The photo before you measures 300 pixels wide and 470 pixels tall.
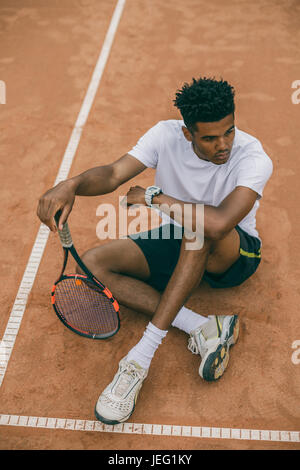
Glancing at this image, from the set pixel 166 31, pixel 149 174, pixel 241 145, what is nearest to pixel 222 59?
pixel 166 31

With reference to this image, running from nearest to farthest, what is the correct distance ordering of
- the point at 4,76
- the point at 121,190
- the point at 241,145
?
1. the point at 241,145
2. the point at 121,190
3. the point at 4,76

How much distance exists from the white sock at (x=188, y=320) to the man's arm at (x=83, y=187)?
968 mm

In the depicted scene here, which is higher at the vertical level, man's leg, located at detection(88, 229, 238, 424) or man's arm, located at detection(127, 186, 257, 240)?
man's arm, located at detection(127, 186, 257, 240)

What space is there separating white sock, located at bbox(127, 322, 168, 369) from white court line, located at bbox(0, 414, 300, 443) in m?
0.37

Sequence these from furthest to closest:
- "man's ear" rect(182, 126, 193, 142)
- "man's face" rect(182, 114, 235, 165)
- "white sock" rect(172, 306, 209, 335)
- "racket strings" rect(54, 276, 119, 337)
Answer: "racket strings" rect(54, 276, 119, 337) → "white sock" rect(172, 306, 209, 335) → "man's ear" rect(182, 126, 193, 142) → "man's face" rect(182, 114, 235, 165)

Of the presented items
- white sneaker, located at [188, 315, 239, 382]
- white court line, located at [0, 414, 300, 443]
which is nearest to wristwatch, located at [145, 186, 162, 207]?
white sneaker, located at [188, 315, 239, 382]

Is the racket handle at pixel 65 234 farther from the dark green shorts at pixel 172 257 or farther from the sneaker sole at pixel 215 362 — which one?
the sneaker sole at pixel 215 362

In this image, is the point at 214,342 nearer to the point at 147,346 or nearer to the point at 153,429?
the point at 147,346

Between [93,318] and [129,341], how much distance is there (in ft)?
0.98

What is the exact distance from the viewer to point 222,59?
6332mm

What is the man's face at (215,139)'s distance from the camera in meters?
2.87

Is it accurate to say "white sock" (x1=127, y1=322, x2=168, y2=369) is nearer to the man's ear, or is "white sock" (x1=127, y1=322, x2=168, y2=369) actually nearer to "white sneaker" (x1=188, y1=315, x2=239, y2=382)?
"white sneaker" (x1=188, y1=315, x2=239, y2=382)

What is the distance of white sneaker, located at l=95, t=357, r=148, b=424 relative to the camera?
2.90 metres
